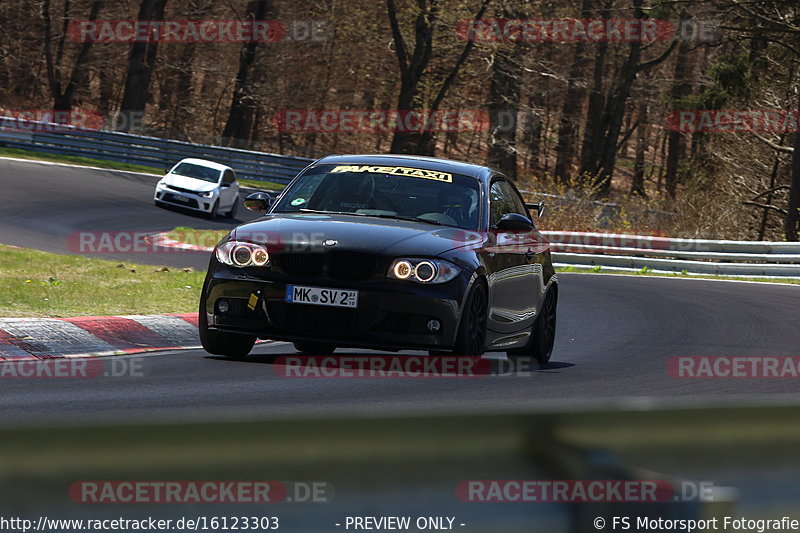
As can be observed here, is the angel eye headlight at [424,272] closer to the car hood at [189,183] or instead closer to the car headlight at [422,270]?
the car headlight at [422,270]

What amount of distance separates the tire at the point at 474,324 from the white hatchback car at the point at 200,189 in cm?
2189

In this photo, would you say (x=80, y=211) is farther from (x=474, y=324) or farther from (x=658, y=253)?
(x=474, y=324)

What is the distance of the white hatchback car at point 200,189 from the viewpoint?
30.2 meters

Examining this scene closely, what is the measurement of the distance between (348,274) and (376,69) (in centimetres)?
4782

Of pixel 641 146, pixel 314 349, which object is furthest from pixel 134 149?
pixel 641 146

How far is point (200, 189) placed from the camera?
30359 mm

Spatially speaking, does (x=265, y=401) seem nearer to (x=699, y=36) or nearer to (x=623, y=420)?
(x=623, y=420)

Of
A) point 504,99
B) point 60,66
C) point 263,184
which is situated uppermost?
point 504,99

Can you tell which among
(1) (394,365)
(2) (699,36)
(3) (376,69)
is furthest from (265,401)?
(3) (376,69)

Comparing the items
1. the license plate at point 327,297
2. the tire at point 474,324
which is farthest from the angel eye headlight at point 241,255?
the tire at point 474,324

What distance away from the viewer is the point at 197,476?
3.02m

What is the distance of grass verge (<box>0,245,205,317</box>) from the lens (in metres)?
11.6

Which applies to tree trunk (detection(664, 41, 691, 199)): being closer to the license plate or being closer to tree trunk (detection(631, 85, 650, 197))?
tree trunk (detection(631, 85, 650, 197))

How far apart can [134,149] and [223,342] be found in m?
31.6
